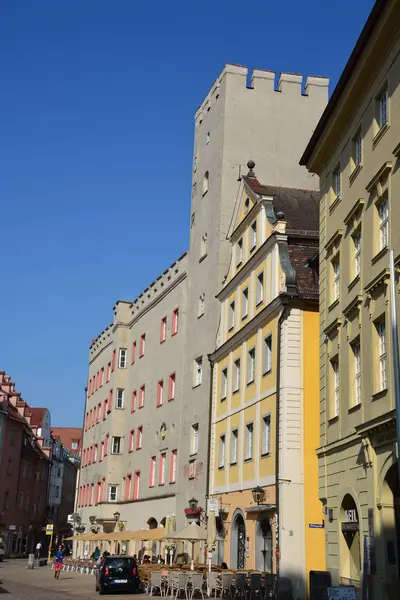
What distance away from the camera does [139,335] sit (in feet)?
174

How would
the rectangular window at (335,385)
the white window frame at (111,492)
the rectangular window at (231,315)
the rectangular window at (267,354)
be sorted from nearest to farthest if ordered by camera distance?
the rectangular window at (335,385) < the rectangular window at (267,354) < the rectangular window at (231,315) < the white window frame at (111,492)

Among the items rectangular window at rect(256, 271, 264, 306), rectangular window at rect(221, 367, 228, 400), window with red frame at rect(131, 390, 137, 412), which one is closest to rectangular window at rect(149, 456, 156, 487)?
window with red frame at rect(131, 390, 137, 412)

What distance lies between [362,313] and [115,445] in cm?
3708

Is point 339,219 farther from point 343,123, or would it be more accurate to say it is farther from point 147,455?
point 147,455

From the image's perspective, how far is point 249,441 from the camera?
1212 inches

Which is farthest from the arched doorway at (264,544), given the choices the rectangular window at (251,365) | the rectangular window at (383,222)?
the rectangular window at (383,222)

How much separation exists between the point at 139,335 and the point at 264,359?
79.8ft

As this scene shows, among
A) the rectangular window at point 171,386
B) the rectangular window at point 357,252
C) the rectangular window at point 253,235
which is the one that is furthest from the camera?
the rectangular window at point 171,386

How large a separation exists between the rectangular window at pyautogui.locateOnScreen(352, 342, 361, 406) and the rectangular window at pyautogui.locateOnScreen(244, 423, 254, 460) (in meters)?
10.4

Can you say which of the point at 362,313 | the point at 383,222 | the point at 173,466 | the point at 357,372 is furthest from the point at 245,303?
the point at 383,222

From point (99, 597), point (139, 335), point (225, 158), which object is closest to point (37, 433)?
point (139, 335)

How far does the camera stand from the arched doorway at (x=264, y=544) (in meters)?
27.6

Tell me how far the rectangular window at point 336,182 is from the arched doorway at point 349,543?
9.12 meters

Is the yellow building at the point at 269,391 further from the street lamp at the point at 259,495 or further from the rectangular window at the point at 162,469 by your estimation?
the rectangular window at the point at 162,469
